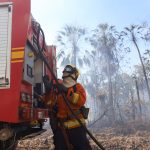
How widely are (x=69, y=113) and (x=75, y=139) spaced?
1.55 feet

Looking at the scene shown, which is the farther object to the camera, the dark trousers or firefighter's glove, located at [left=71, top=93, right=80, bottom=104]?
the dark trousers

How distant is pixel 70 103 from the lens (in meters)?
5.06

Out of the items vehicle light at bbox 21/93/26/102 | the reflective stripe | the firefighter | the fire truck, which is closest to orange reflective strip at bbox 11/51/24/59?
the fire truck

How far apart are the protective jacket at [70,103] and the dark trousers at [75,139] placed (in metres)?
0.11

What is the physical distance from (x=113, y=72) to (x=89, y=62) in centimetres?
455

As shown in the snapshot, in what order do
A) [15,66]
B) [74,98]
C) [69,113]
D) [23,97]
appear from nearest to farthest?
[15,66] < [23,97] < [74,98] < [69,113]

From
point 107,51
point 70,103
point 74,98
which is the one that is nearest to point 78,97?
point 74,98

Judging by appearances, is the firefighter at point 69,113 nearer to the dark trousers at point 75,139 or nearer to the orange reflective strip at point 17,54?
the dark trousers at point 75,139

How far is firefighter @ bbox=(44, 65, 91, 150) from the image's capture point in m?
5.02

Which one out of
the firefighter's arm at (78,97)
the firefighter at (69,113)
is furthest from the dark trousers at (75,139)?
the firefighter's arm at (78,97)

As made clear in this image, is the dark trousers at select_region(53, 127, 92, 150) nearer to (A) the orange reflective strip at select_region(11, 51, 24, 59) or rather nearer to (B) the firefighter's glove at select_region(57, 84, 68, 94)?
(B) the firefighter's glove at select_region(57, 84, 68, 94)

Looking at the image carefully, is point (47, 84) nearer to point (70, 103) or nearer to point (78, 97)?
point (70, 103)

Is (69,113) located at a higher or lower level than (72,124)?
higher

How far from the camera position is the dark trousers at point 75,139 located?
5.02 meters
